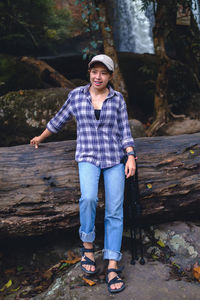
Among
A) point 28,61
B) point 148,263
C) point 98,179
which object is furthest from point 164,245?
point 28,61

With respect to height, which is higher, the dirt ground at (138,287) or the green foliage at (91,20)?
the green foliage at (91,20)

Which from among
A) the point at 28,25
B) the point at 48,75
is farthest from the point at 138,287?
the point at 28,25

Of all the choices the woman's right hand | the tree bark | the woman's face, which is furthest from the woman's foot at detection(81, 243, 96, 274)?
the tree bark

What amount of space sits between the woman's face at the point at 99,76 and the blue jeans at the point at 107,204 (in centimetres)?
78

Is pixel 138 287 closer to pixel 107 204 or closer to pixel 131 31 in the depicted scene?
pixel 107 204

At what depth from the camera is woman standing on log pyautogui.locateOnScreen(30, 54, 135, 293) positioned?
104 inches

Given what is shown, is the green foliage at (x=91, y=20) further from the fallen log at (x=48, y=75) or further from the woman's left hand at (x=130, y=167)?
the woman's left hand at (x=130, y=167)

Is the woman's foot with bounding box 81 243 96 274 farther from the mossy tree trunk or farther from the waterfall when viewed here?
the waterfall

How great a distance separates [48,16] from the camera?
10234 millimetres

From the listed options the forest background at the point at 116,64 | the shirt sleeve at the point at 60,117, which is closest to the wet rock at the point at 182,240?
the shirt sleeve at the point at 60,117

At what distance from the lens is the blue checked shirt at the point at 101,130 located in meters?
2.77

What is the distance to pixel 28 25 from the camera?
30.4ft

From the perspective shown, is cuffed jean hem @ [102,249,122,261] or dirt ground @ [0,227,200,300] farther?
cuffed jean hem @ [102,249,122,261]

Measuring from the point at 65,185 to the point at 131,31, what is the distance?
12300 mm
